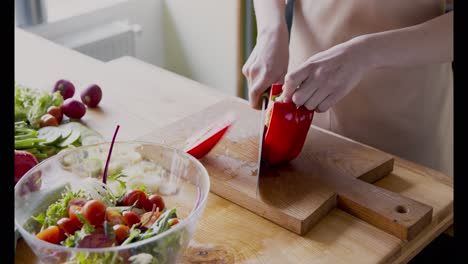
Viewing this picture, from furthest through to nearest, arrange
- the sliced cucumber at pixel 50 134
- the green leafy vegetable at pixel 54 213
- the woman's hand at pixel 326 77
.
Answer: the sliced cucumber at pixel 50 134
the woman's hand at pixel 326 77
the green leafy vegetable at pixel 54 213

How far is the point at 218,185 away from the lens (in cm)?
131

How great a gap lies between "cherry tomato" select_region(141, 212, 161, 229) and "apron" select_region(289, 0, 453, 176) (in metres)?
0.75

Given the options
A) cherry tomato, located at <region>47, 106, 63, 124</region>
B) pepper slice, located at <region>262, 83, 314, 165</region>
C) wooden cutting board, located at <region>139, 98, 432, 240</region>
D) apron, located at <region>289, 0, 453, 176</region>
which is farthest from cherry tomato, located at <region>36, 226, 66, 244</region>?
apron, located at <region>289, 0, 453, 176</region>

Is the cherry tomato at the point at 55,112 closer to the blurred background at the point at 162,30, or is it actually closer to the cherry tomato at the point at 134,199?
the cherry tomato at the point at 134,199

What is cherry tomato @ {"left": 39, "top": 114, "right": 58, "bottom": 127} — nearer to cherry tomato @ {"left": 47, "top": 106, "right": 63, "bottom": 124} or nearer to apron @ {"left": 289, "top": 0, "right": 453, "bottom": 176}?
cherry tomato @ {"left": 47, "top": 106, "right": 63, "bottom": 124}

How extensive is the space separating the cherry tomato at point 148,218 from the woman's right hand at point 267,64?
515mm

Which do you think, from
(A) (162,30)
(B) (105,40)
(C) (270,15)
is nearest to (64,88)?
(C) (270,15)

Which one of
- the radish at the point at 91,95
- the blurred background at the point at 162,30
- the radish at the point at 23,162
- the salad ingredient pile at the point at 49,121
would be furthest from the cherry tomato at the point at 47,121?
the blurred background at the point at 162,30

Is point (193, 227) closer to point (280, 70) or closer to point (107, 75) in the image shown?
point (280, 70)

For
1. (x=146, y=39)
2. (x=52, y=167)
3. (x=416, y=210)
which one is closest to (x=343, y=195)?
(x=416, y=210)

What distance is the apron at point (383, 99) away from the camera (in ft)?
5.25

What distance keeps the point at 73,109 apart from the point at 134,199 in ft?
1.79

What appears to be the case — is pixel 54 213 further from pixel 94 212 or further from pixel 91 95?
pixel 91 95
